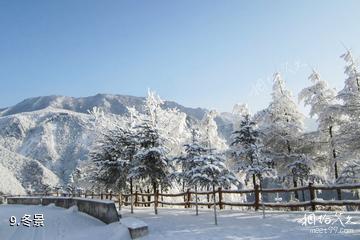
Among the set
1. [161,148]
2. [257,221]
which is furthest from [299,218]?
[161,148]

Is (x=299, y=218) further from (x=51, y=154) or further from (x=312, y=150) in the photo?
(x=51, y=154)

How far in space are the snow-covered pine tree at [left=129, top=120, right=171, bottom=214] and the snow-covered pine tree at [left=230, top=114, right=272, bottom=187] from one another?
4852mm

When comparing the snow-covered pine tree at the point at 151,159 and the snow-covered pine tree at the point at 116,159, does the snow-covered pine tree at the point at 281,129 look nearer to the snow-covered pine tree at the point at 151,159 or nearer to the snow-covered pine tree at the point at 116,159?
the snow-covered pine tree at the point at 151,159

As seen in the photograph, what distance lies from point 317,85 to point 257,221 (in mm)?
15326

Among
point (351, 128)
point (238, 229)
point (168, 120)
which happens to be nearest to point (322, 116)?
point (351, 128)

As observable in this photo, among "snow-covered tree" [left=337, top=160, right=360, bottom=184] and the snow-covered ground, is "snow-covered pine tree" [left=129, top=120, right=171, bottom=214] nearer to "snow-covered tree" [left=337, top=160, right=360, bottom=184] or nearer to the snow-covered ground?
the snow-covered ground

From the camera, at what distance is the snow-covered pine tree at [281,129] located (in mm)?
24156

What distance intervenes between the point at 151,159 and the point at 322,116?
40.2 feet

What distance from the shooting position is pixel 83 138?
161 metres

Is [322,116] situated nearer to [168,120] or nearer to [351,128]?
[351,128]

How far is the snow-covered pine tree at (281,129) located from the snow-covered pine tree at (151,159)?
7735 mm

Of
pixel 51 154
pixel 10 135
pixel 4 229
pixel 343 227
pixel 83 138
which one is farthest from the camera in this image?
pixel 10 135

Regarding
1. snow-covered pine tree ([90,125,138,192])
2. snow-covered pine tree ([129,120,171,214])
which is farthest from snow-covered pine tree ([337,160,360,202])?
snow-covered pine tree ([90,125,138,192])

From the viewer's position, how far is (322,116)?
77.2ft
